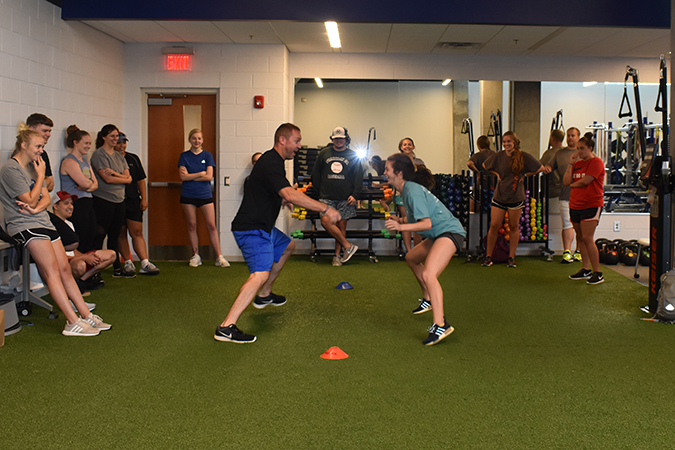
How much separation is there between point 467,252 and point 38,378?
21.3ft

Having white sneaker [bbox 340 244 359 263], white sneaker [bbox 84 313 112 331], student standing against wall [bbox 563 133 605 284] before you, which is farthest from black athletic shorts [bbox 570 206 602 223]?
white sneaker [bbox 84 313 112 331]

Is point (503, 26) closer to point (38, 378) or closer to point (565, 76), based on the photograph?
point (565, 76)

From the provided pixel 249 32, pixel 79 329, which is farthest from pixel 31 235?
pixel 249 32

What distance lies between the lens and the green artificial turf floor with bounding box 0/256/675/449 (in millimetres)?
3053

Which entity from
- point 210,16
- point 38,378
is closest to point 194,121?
point 210,16

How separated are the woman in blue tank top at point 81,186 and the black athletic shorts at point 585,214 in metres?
5.24

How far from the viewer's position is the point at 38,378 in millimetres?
3844

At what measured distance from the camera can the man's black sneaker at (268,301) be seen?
5672 millimetres

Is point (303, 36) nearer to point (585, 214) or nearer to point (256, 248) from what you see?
point (585, 214)

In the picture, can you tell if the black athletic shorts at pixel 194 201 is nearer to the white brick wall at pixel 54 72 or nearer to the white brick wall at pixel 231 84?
the white brick wall at pixel 231 84

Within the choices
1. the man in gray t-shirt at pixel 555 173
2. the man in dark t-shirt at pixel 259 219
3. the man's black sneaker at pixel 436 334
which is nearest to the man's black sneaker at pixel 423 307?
the man's black sneaker at pixel 436 334

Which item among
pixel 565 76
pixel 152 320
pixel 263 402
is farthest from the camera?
pixel 565 76

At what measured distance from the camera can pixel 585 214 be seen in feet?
22.9

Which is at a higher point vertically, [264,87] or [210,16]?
[210,16]
